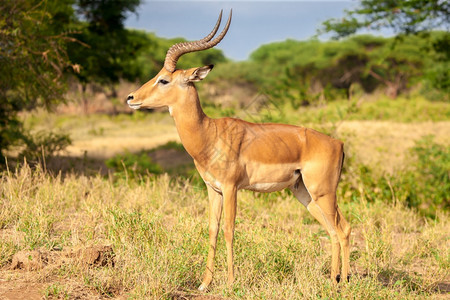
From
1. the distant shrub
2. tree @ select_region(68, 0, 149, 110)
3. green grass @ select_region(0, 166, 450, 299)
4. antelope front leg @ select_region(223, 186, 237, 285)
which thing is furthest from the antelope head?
tree @ select_region(68, 0, 149, 110)

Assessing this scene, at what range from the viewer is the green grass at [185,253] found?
15.5 ft

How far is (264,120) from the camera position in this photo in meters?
10.4

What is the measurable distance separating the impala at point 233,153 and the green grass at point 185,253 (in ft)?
1.10

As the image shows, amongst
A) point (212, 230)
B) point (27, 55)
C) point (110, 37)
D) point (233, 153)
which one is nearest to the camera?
point (233, 153)

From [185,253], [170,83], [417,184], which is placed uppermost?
[170,83]

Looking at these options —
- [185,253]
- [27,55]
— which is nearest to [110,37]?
[27,55]

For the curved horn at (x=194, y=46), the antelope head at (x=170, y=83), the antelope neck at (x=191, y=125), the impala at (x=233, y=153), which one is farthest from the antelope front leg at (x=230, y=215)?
the curved horn at (x=194, y=46)

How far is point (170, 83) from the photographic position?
4.73m

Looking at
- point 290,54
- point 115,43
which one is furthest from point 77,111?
point 115,43

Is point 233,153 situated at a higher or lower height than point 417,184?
higher

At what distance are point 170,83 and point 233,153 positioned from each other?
2.86ft

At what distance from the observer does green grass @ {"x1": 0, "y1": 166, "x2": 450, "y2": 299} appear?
15.5 ft

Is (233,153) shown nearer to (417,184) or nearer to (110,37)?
(417,184)

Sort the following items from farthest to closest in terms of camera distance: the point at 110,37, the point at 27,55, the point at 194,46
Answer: the point at 110,37 < the point at 27,55 < the point at 194,46
